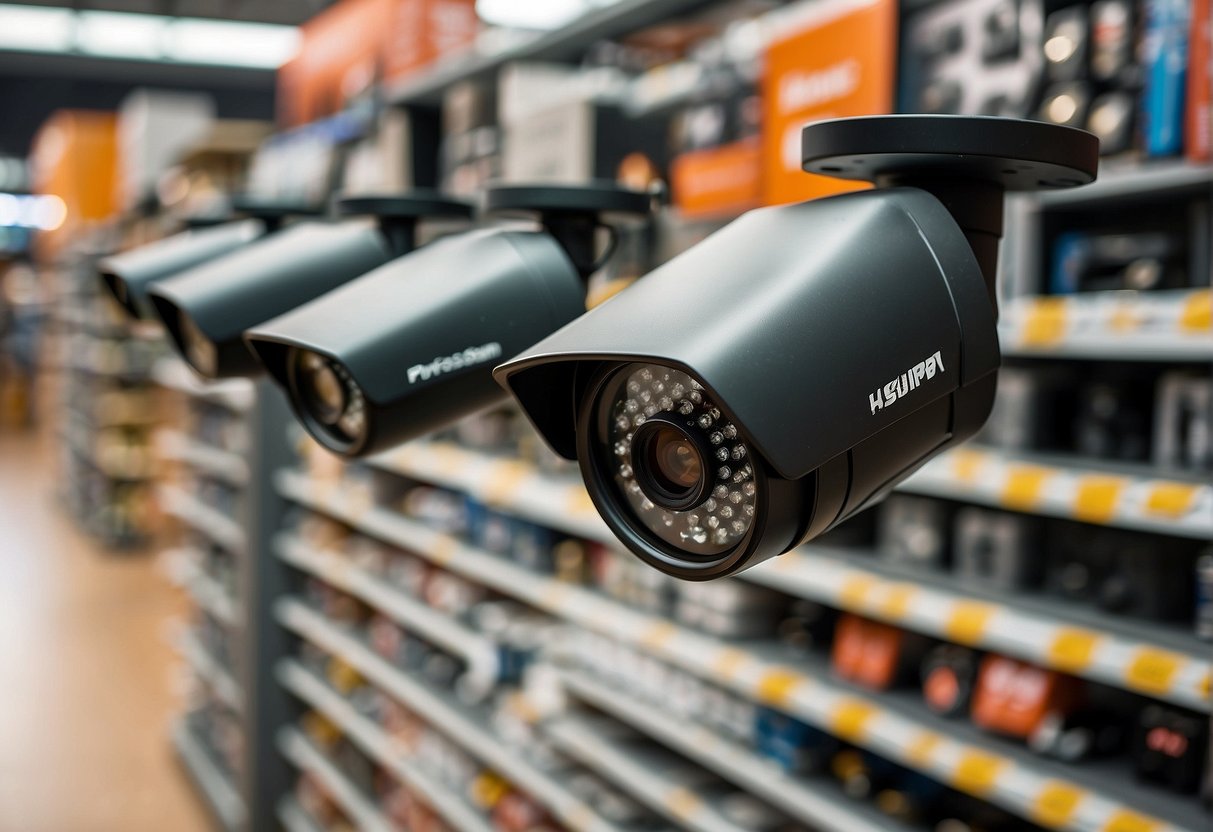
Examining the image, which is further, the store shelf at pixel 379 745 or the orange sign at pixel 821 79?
the store shelf at pixel 379 745

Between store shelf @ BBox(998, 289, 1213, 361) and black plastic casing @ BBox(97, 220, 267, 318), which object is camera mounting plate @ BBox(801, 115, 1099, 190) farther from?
black plastic casing @ BBox(97, 220, 267, 318)

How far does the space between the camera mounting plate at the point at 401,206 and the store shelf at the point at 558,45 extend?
1367 mm

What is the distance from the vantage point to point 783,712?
2.20 meters

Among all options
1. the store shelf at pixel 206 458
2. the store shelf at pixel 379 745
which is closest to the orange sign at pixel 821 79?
the store shelf at pixel 379 745

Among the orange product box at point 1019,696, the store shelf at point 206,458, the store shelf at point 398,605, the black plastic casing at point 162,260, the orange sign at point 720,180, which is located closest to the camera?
the black plastic casing at point 162,260

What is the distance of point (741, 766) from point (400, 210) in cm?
143

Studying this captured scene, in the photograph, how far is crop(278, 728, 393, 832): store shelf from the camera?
3537mm

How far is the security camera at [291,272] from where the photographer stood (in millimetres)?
1186

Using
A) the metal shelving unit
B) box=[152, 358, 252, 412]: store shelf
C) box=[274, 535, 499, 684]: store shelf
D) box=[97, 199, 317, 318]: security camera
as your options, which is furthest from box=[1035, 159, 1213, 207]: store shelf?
box=[152, 358, 252, 412]: store shelf

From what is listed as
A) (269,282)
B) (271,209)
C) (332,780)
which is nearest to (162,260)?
(271,209)

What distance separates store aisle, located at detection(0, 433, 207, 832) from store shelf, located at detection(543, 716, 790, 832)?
246 centimetres

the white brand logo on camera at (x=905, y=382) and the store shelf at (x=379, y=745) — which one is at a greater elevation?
the white brand logo on camera at (x=905, y=382)

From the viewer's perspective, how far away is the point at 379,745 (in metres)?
3.49

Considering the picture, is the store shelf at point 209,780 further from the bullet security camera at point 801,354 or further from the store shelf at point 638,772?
the bullet security camera at point 801,354
